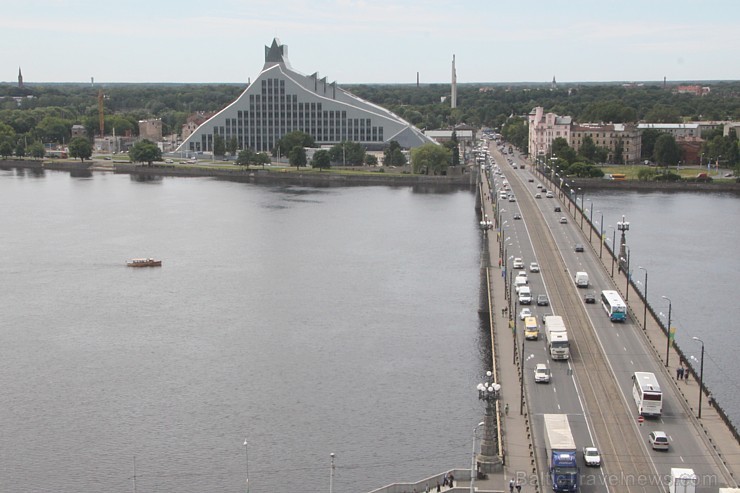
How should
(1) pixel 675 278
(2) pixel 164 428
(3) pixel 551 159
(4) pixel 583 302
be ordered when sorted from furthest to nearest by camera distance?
(3) pixel 551 159 < (1) pixel 675 278 < (4) pixel 583 302 < (2) pixel 164 428

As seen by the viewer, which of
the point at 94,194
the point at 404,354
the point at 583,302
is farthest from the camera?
the point at 94,194

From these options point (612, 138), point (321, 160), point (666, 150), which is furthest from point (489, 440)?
point (612, 138)

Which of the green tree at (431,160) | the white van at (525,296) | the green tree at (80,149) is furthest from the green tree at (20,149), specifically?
the white van at (525,296)

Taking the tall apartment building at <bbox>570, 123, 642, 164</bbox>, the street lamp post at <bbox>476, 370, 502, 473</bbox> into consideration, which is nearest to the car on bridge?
the street lamp post at <bbox>476, 370, 502, 473</bbox>

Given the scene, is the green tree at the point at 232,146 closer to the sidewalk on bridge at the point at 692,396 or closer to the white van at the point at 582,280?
the sidewalk on bridge at the point at 692,396

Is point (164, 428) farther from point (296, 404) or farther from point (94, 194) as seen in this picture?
point (94, 194)

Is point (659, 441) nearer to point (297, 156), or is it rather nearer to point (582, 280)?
point (582, 280)

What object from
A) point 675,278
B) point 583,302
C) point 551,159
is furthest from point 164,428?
point 551,159
